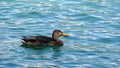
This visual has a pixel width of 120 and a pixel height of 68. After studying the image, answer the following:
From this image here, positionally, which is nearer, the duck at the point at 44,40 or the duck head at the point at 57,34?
the duck at the point at 44,40

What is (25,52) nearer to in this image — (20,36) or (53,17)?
(20,36)

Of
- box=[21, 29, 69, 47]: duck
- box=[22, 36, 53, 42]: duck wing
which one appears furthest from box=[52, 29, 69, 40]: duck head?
box=[22, 36, 53, 42]: duck wing

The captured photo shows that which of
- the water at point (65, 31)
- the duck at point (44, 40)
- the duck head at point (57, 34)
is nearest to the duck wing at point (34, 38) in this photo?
the duck at point (44, 40)

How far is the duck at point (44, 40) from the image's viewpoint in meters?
19.0

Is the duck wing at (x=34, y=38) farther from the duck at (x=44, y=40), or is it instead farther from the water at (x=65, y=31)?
the water at (x=65, y=31)

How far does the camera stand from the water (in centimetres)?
1711

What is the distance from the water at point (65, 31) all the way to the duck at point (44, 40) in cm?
27

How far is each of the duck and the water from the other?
27 cm

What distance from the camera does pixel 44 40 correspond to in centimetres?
1903

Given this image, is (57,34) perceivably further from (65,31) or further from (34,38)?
(65,31)

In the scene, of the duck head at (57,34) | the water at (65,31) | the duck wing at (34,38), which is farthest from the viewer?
the duck head at (57,34)

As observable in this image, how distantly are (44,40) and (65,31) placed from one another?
2.12 metres

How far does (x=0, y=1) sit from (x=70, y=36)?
6.83 meters

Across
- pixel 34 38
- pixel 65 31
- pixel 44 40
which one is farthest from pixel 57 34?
pixel 65 31
